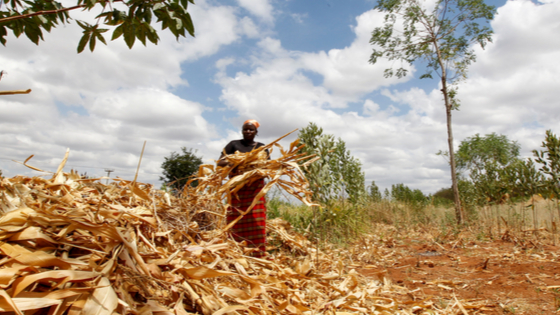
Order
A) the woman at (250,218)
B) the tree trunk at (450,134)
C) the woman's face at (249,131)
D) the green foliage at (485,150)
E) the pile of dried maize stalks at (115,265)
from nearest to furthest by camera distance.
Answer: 1. the pile of dried maize stalks at (115,265)
2. the woman at (250,218)
3. the woman's face at (249,131)
4. the tree trunk at (450,134)
5. the green foliage at (485,150)

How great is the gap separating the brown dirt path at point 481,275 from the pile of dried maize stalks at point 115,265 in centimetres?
130

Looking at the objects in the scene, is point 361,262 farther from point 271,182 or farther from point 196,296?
point 196,296

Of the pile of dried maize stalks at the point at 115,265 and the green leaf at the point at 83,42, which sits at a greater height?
the green leaf at the point at 83,42

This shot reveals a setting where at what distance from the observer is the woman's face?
3709 millimetres

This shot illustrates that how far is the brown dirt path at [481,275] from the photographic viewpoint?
281 centimetres

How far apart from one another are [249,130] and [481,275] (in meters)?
3.30

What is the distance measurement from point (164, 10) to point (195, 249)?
1264 mm

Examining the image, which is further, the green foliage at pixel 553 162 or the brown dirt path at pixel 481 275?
the green foliage at pixel 553 162

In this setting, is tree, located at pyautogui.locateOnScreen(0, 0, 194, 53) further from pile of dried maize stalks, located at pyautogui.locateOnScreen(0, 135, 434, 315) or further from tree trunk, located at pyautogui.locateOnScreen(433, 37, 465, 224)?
tree trunk, located at pyautogui.locateOnScreen(433, 37, 465, 224)

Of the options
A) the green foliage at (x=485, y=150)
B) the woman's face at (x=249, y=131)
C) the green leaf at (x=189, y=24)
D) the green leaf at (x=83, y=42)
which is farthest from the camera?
the green foliage at (x=485, y=150)

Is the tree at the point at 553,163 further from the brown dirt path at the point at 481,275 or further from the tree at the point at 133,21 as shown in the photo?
the tree at the point at 133,21

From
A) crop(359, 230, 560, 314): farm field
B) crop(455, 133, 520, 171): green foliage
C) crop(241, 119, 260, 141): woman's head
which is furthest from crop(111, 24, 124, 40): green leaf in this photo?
crop(455, 133, 520, 171): green foliage

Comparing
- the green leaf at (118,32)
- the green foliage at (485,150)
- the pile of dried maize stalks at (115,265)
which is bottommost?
the pile of dried maize stalks at (115,265)

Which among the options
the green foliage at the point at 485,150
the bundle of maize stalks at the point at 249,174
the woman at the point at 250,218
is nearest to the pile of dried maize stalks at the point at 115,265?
the bundle of maize stalks at the point at 249,174
